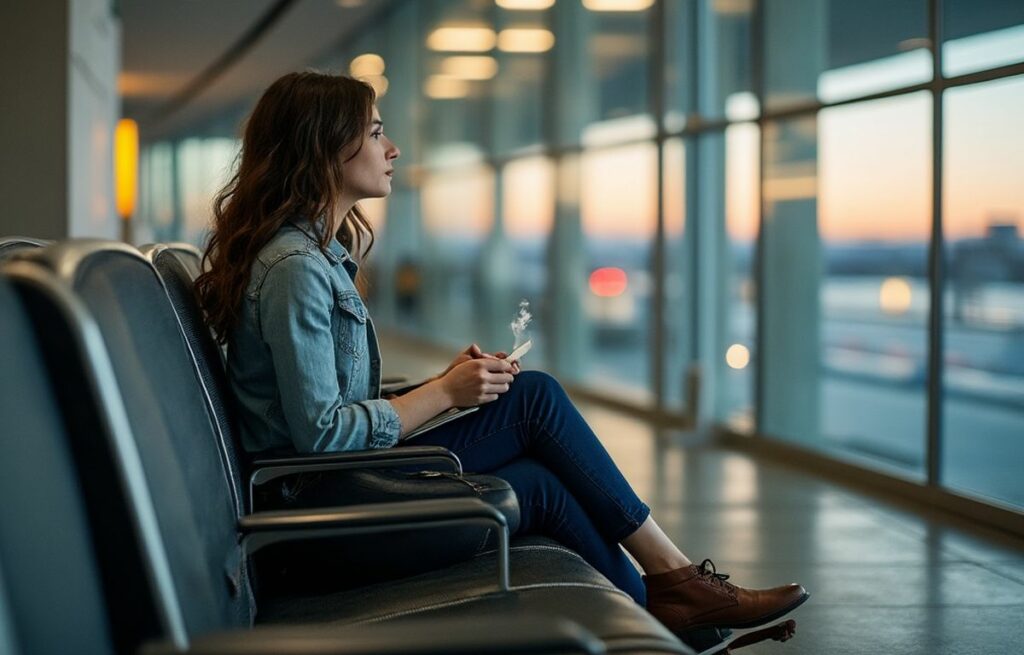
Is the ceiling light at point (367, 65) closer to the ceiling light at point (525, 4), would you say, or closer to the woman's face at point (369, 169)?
the ceiling light at point (525, 4)

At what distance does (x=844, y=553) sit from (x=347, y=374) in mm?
2464

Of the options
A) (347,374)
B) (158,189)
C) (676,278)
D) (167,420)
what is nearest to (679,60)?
(676,278)

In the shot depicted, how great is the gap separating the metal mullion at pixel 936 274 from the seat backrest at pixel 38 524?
14.0 ft

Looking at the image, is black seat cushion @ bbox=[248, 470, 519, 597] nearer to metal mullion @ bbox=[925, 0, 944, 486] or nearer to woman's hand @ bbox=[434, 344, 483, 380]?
woman's hand @ bbox=[434, 344, 483, 380]

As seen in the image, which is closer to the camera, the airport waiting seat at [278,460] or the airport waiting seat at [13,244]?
the airport waiting seat at [13,244]

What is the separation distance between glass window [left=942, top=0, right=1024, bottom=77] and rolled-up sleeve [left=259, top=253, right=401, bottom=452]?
3.34 metres

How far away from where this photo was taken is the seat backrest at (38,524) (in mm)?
1299

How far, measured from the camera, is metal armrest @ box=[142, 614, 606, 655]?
45.8 inches

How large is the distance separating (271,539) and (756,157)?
528 cm

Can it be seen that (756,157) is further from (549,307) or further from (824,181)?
(549,307)

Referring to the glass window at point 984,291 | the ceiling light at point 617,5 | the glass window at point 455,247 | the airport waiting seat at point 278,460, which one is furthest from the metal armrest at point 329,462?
the glass window at point 455,247

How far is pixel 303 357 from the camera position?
2119mm

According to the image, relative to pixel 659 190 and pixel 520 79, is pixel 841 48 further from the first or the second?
pixel 520 79

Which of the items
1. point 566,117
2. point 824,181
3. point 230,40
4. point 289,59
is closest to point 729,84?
point 824,181
